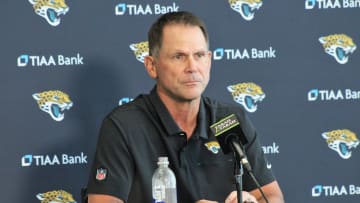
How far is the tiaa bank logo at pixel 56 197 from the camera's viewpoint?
324 cm

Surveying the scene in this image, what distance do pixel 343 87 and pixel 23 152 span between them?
1.73 metres

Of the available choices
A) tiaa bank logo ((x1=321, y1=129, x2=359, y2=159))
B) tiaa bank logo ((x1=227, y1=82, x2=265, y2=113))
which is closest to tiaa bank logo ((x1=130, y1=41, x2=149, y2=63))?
tiaa bank logo ((x1=227, y1=82, x2=265, y2=113))

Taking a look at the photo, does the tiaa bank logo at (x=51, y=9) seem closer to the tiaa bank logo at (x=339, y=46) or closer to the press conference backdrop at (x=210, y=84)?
the press conference backdrop at (x=210, y=84)

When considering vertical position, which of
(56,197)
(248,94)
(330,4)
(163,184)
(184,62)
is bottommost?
(56,197)

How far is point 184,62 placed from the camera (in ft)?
8.81

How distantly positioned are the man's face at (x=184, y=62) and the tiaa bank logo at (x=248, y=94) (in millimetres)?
761

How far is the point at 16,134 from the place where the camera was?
3189mm

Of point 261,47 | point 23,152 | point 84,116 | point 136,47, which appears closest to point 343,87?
point 261,47

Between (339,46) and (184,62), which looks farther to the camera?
(339,46)

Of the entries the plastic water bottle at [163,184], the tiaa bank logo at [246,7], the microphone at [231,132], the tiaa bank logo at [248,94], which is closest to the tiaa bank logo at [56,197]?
the plastic water bottle at [163,184]

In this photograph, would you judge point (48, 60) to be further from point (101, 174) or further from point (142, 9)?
point (101, 174)

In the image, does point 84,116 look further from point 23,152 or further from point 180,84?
point 180,84

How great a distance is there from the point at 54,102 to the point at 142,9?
649 millimetres

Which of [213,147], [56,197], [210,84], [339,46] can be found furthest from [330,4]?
[56,197]
